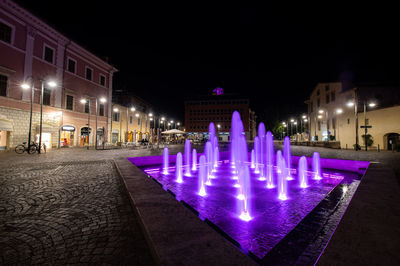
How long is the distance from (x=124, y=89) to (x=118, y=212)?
46.7 metres

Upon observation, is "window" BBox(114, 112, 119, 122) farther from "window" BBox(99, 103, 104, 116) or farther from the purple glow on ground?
the purple glow on ground

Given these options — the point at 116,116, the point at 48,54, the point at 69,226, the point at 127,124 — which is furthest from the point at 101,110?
the point at 69,226

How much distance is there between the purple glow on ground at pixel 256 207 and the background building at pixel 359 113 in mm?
19539

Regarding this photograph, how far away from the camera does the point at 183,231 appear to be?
228 cm

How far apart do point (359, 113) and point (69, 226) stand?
109 ft

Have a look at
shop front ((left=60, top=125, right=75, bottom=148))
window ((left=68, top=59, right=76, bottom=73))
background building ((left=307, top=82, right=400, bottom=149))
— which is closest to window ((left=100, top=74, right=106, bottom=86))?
window ((left=68, top=59, right=76, bottom=73))

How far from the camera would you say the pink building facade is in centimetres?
1633

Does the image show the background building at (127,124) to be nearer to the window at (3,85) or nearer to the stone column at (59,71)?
the stone column at (59,71)

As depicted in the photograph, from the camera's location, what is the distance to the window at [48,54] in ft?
64.6

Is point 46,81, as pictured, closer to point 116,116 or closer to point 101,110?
point 101,110

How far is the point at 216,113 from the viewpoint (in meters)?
76.1

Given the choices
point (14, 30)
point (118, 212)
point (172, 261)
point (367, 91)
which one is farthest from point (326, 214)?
point (367, 91)

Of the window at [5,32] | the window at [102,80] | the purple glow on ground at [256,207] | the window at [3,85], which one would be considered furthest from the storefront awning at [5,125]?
the purple glow on ground at [256,207]

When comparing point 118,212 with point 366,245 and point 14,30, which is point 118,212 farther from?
point 14,30
